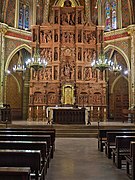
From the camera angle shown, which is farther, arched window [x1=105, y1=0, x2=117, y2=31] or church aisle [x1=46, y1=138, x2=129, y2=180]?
arched window [x1=105, y1=0, x2=117, y2=31]

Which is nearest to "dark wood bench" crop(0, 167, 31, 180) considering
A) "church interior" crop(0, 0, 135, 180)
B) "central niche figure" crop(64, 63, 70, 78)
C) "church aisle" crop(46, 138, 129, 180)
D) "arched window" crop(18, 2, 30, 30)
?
"church aisle" crop(46, 138, 129, 180)

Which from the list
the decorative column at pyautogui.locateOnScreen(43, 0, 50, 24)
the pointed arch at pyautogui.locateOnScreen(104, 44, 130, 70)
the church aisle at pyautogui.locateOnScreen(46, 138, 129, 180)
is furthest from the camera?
the decorative column at pyautogui.locateOnScreen(43, 0, 50, 24)

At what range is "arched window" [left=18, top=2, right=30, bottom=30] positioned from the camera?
79.1ft

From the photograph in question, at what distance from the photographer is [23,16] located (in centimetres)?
2445

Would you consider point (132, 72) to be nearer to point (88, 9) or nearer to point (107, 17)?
point (107, 17)

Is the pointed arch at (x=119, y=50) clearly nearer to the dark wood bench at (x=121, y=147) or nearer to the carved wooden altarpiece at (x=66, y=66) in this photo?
the carved wooden altarpiece at (x=66, y=66)

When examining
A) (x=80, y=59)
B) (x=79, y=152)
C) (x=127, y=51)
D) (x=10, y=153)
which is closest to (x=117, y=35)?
(x=127, y=51)

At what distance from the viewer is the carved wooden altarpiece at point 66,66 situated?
67.5 ft

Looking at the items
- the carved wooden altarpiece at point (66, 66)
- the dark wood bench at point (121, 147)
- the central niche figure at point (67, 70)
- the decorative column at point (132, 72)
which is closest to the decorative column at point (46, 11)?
the carved wooden altarpiece at point (66, 66)

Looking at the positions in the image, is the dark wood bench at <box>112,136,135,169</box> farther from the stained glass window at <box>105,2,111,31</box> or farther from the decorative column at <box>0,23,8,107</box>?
the stained glass window at <box>105,2,111,31</box>

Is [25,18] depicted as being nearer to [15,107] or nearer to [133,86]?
[15,107]

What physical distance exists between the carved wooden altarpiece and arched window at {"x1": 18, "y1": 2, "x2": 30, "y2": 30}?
3.16m

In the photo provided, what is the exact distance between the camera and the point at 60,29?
21469mm

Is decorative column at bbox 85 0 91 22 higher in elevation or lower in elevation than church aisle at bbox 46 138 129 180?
higher
